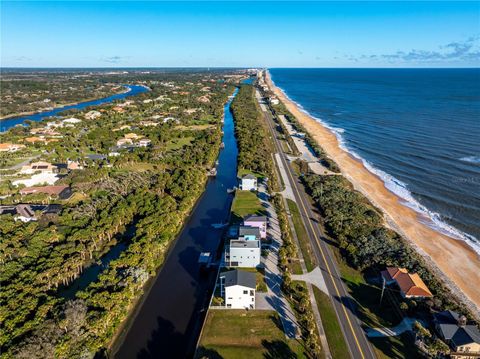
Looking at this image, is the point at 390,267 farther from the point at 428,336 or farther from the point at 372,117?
the point at 372,117

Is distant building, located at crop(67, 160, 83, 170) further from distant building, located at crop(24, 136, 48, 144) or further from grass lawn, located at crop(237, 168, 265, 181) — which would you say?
grass lawn, located at crop(237, 168, 265, 181)

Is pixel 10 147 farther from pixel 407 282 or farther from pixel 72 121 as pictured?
pixel 407 282

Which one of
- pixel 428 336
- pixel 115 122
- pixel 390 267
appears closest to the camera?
pixel 428 336

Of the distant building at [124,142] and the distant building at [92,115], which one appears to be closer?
the distant building at [124,142]

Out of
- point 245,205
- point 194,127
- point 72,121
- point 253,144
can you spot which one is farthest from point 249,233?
point 72,121

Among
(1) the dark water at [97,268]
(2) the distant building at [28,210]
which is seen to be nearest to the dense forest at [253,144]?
(1) the dark water at [97,268]

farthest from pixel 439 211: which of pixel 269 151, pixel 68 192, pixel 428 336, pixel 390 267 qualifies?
pixel 68 192

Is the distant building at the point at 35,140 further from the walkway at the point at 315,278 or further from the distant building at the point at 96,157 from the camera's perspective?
the walkway at the point at 315,278

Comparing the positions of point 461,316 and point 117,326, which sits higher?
point 461,316
